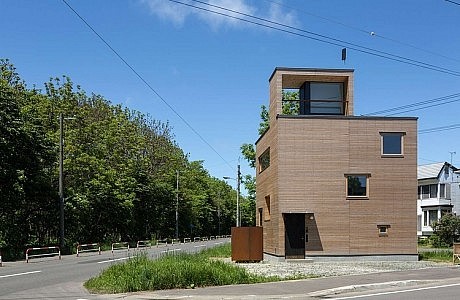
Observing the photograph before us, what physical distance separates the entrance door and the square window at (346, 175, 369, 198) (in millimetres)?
3086

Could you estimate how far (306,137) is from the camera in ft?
104

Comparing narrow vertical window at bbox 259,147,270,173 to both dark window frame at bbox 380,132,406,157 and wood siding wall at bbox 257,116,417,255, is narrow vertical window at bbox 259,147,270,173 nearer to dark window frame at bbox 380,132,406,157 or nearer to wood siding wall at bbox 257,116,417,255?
wood siding wall at bbox 257,116,417,255

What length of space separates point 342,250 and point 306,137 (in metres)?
6.45

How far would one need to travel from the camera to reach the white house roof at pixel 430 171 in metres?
67.9

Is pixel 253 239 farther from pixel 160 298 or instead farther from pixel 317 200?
pixel 160 298

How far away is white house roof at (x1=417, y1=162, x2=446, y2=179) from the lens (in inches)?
2672

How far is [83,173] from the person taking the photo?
176ft

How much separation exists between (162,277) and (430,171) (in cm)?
5825

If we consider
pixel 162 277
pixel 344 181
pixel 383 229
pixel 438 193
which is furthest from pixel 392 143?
pixel 438 193

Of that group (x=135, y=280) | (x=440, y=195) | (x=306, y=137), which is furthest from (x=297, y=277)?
(x=440, y=195)

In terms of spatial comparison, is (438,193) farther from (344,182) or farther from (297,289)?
(297,289)

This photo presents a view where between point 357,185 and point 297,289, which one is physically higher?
point 357,185

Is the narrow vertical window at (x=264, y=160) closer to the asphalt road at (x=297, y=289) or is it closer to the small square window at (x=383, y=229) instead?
the small square window at (x=383, y=229)

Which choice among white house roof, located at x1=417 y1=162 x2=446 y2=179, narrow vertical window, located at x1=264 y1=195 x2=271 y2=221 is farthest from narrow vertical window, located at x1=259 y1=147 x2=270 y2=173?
white house roof, located at x1=417 y1=162 x2=446 y2=179
